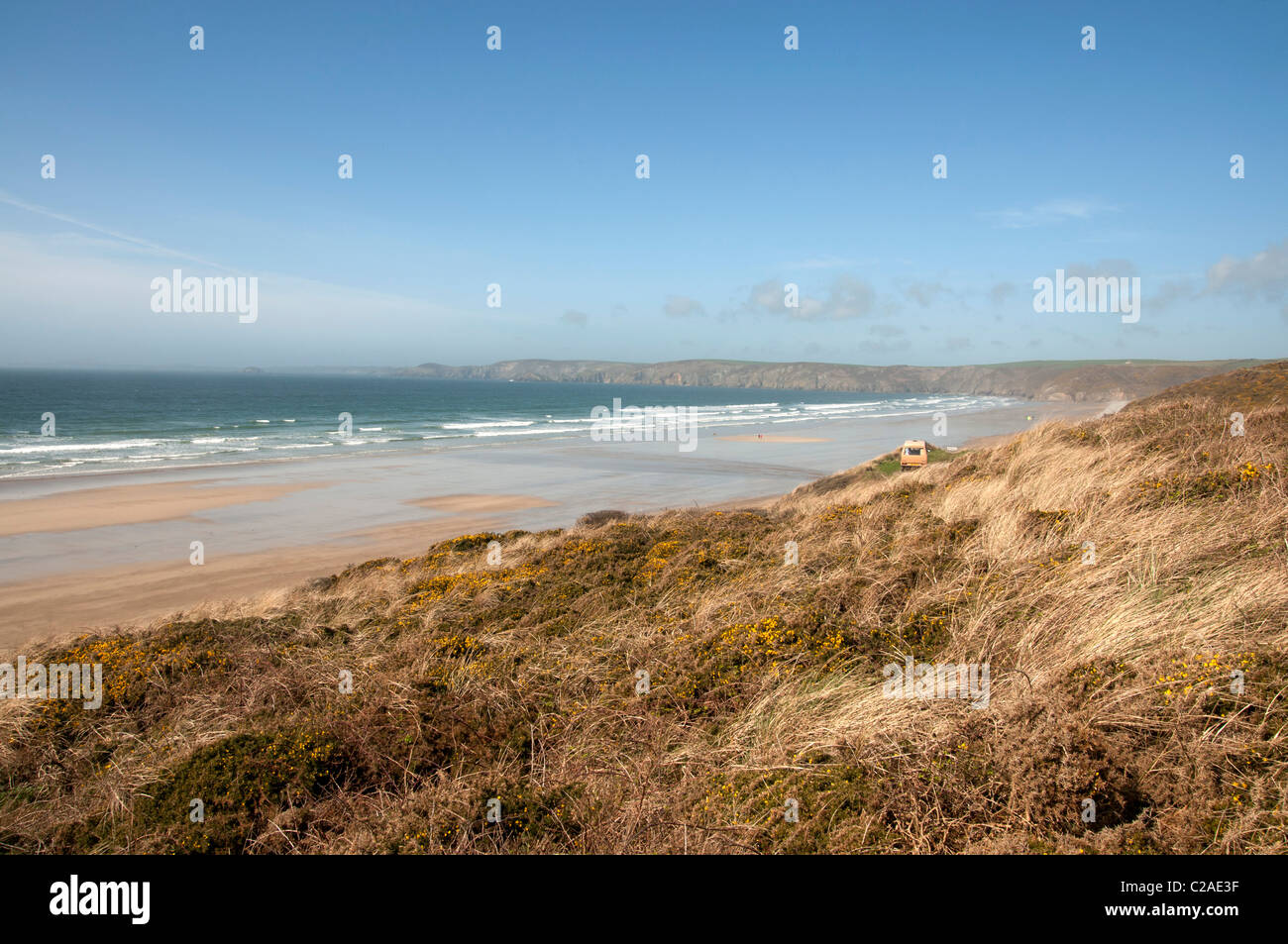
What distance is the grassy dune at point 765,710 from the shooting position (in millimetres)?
3180

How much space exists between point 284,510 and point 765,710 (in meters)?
22.7

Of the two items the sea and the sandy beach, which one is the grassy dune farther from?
the sea

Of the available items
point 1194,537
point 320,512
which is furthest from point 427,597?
point 320,512

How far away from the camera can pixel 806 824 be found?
3258mm

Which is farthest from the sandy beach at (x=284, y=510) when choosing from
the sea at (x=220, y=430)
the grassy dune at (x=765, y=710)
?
the grassy dune at (x=765, y=710)

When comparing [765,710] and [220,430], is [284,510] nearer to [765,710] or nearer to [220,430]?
[765,710]

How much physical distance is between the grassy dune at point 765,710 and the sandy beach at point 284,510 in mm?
8731

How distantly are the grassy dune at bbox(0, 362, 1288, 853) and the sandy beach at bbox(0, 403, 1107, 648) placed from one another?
873 centimetres

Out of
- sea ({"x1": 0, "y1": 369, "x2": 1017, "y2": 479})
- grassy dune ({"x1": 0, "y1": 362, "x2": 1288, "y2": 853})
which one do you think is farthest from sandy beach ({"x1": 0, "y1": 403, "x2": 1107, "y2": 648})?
grassy dune ({"x1": 0, "y1": 362, "x2": 1288, "y2": 853})

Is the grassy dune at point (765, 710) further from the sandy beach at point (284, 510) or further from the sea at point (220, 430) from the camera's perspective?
the sea at point (220, 430)

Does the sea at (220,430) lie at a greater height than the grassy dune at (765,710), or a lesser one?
greater

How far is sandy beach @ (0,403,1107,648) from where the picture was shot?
48.8 ft

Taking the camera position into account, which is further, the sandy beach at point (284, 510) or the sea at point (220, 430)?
the sea at point (220, 430)

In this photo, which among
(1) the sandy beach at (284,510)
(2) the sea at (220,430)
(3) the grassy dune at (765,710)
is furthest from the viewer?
(2) the sea at (220,430)
